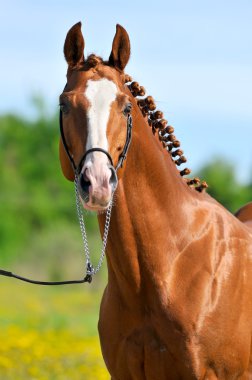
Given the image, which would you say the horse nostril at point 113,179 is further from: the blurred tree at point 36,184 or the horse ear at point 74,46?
the blurred tree at point 36,184

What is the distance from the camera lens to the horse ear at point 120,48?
5.15m

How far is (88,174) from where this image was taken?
4578 mm

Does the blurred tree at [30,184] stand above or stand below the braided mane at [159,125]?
below

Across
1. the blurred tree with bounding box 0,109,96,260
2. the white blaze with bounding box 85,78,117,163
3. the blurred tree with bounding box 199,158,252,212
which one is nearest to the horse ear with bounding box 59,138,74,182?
the white blaze with bounding box 85,78,117,163

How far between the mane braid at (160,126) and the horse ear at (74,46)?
0.30 meters

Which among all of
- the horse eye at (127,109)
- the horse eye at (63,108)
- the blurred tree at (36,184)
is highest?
the horse eye at (63,108)

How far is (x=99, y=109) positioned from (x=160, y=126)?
77 centimetres

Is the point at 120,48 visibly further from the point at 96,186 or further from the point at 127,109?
the point at 96,186

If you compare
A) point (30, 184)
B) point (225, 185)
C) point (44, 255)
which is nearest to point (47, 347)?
point (44, 255)

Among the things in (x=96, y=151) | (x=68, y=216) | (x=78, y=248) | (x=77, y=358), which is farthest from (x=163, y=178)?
(x=68, y=216)

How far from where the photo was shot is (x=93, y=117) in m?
4.76

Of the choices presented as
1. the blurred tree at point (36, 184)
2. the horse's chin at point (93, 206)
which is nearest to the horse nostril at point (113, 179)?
the horse's chin at point (93, 206)

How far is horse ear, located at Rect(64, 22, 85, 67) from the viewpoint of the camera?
17.0 feet

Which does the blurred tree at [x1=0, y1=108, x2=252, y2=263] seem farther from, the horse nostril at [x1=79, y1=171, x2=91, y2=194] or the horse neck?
the horse nostril at [x1=79, y1=171, x2=91, y2=194]
